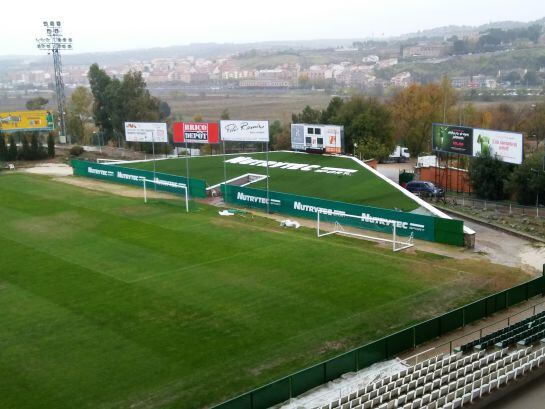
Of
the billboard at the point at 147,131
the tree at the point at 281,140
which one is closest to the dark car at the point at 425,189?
the billboard at the point at 147,131

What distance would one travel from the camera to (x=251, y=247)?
3894cm

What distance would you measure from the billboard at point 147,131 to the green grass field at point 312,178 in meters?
4.41

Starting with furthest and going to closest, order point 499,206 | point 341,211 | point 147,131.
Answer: point 147,131
point 499,206
point 341,211

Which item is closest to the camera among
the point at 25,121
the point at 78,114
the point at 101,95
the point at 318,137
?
the point at 318,137

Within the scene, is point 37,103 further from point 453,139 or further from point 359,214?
point 359,214

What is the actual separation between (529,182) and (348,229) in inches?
588

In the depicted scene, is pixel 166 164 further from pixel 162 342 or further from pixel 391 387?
pixel 391 387

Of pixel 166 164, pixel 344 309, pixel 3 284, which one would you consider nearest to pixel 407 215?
pixel 344 309

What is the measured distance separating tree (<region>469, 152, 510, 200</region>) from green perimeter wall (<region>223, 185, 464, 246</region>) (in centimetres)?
1409

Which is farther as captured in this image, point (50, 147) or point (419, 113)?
point (419, 113)

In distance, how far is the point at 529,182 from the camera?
48250 millimetres

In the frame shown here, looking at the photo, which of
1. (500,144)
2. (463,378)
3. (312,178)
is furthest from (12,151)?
(463,378)

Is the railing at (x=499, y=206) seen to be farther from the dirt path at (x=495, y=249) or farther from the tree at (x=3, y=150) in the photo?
the tree at (x=3, y=150)

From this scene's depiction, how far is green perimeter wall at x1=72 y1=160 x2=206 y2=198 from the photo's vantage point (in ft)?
179
